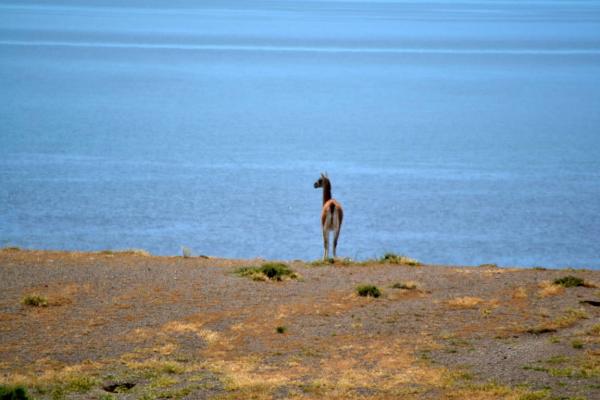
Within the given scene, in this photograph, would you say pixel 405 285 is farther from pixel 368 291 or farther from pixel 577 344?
pixel 577 344

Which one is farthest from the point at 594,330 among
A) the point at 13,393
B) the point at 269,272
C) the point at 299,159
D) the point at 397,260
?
the point at 299,159

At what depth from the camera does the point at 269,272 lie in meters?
19.1

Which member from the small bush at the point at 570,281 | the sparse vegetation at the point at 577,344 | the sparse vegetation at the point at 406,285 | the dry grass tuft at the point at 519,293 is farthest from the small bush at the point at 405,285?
the sparse vegetation at the point at 577,344

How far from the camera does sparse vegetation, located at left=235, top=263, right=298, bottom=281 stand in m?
18.8

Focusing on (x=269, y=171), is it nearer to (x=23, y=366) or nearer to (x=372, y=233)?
(x=372, y=233)

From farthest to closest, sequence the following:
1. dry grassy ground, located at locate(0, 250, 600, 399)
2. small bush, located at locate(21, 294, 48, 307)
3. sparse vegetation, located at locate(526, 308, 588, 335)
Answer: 1. small bush, located at locate(21, 294, 48, 307)
2. sparse vegetation, located at locate(526, 308, 588, 335)
3. dry grassy ground, located at locate(0, 250, 600, 399)

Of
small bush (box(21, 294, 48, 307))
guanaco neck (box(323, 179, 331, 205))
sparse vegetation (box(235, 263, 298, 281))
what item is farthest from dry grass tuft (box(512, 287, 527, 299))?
small bush (box(21, 294, 48, 307))

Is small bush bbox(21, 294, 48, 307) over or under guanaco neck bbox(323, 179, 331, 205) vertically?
under

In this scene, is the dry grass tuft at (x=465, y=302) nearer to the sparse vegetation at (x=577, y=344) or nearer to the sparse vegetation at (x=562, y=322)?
the sparse vegetation at (x=562, y=322)

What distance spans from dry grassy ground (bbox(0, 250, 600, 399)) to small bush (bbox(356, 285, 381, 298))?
10 cm

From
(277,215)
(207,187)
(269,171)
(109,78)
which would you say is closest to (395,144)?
(269,171)

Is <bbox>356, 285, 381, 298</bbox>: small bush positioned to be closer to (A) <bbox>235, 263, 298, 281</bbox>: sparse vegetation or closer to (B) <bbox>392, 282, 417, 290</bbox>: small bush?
(B) <bbox>392, 282, 417, 290</bbox>: small bush

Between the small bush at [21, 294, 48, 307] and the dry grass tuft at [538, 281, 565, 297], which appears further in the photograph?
the dry grass tuft at [538, 281, 565, 297]

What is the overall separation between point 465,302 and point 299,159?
50145 millimetres
